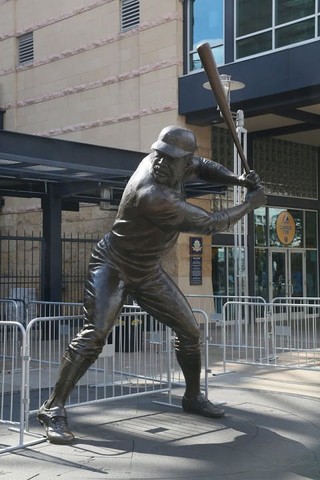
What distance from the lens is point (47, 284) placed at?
571 inches

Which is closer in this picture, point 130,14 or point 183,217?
point 183,217

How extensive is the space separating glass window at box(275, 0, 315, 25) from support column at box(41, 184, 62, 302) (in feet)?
21.7

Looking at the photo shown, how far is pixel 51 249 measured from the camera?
1457 centimetres

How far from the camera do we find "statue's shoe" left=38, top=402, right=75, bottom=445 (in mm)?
5583

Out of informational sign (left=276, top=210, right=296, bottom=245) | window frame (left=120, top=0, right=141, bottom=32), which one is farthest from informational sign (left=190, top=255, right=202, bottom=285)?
window frame (left=120, top=0, right=141, bottom=32)

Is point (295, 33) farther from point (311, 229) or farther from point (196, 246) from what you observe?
point (311, 229)

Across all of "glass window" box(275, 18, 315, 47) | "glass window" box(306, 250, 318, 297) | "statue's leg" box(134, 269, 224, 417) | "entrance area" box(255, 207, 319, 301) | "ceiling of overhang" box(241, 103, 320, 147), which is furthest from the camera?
"glass window" box(306, 250, 318, 297)

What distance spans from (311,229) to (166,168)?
16074 mm

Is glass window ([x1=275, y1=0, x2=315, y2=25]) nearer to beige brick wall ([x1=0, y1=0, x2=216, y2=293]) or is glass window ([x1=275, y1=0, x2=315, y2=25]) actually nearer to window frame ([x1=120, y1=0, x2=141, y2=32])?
beige brick wall ([x1=0, y1=0, x2=216, y2=293])

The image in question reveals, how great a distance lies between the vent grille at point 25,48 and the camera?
21078mm

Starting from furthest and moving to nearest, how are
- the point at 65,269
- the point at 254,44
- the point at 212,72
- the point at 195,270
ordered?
1. the point at 65,269
2. the point at 195,270
3. the point at 254,44
4. the point at 212,72

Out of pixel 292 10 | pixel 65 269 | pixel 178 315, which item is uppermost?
pixel 292 10

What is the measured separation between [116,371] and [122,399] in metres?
1.74

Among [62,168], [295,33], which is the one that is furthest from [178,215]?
[295,33]
